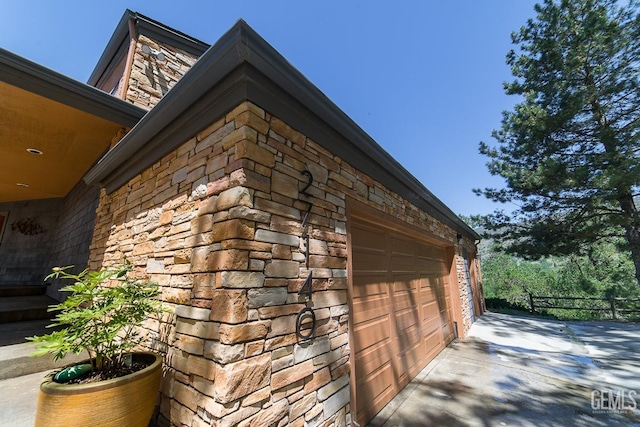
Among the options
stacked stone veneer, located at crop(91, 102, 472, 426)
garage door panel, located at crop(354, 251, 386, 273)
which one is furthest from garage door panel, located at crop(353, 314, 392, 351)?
garage door panel, located at crop(354, 251, 386, 273)

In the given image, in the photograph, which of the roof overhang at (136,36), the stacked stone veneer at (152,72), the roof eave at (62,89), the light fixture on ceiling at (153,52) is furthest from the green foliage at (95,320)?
the roof overhang at (136,36)

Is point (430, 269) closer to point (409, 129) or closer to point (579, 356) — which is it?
point (579, 356)

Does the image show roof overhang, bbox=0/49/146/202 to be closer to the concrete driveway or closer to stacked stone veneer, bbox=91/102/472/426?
stacked stone veneer, bbox=91/102/472/426

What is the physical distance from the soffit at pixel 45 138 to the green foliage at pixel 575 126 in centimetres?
Answer: 1093

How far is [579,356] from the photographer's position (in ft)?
15.4

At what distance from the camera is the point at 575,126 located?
8.16m

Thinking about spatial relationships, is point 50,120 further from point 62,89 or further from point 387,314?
point 387,314

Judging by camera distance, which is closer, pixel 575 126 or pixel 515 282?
pixel 575 126

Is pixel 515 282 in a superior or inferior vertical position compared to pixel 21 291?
inferior

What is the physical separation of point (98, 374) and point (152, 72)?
17.0 ft

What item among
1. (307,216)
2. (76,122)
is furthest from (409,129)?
(76,122)

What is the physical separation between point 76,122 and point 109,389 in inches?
132

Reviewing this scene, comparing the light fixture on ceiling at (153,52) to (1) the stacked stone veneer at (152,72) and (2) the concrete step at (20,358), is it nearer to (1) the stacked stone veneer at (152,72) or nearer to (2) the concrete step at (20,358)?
(1) the stacked stone veneer at (152,72)

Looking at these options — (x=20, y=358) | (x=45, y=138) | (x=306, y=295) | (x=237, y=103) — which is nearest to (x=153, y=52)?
(x=45, y=138)
